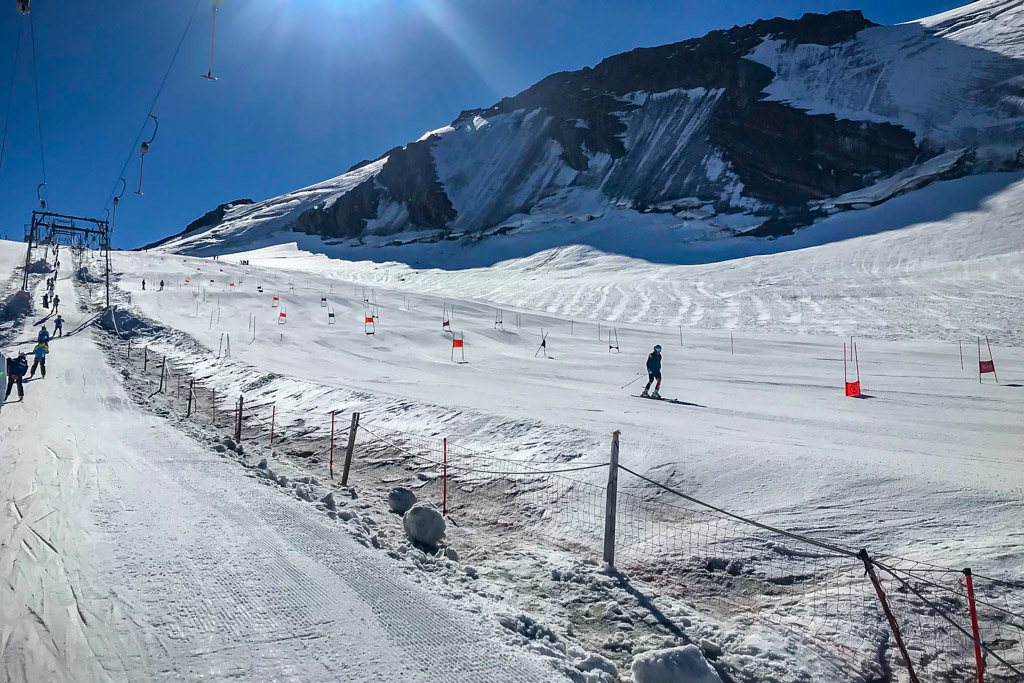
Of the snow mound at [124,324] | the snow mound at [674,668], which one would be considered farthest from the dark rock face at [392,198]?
the snow mound at [674,668]

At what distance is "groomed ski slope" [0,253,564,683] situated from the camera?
415 centimetres

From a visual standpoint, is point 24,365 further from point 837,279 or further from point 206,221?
point 206,221

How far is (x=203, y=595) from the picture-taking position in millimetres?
5066

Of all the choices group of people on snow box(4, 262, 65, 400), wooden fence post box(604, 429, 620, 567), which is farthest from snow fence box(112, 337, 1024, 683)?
group of people on snow box(4, 262, 65, 400)

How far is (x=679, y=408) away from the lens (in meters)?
14.3

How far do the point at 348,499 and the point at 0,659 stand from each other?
461cm

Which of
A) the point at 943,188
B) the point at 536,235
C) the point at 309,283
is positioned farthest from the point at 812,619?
the point at 536,235

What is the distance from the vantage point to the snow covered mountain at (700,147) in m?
79.4

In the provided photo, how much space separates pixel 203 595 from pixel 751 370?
67.4ft

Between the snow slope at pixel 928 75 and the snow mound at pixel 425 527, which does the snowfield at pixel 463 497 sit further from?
the snow slope at pixel 928 75

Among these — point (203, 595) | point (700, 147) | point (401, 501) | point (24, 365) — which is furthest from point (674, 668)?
point (700, 147)

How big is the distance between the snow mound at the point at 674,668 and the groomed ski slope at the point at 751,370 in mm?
2653

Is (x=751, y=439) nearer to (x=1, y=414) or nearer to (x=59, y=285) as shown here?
(x=1, y=414)

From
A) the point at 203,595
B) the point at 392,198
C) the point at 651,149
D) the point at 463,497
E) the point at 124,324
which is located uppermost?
the point at 651,149
